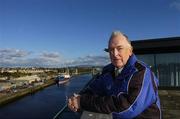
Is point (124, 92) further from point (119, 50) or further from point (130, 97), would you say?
point (119, 50)

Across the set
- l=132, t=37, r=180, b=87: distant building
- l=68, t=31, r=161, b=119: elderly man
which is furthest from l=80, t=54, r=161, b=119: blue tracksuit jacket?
l=132, t=37, r=180, b=87: distant building

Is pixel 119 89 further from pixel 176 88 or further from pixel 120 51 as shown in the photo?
pixel 176 88

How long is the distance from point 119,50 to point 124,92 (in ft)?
1.06

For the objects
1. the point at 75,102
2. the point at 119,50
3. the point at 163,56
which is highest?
the point at 163,56

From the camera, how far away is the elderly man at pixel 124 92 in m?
2.17

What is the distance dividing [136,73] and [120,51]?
224 mm

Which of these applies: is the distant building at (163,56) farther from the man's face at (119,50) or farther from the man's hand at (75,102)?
the man's hand at (75,102)

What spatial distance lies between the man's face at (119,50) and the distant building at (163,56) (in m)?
16.6

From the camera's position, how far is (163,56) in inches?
763

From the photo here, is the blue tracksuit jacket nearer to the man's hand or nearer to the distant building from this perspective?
the man's hand

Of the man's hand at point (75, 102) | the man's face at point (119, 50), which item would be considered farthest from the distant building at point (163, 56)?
the man's hand at point (75, 102)

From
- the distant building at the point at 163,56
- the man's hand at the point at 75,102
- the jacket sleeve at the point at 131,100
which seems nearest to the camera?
the jacket sleeve at the point at 131,100

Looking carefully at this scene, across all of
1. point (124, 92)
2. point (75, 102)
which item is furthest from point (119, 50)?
point (75, 102)

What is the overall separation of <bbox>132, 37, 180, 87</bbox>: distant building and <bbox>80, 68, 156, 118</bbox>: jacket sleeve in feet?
54.8
